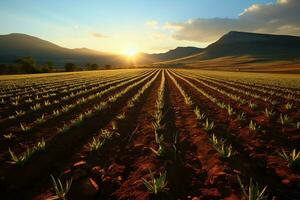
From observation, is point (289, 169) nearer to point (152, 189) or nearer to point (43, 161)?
point (152, 189)

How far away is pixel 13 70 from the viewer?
84.9 m

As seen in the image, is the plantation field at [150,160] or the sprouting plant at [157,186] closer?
the sprouting plant at [157,186]

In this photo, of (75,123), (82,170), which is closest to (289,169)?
(82,170)

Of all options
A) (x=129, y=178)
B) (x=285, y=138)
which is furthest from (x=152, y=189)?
(x=285, y=138)

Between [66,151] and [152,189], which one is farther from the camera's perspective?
[66,151]

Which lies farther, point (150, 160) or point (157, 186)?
point (150, 160)

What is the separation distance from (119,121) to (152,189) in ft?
18.4

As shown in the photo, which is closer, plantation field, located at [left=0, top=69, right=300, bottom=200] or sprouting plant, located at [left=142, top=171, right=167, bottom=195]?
sprouting plant, located at [left=142, top=171, right=167, bottom=195]

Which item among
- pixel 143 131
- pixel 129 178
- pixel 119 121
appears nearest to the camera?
pixel 129 178

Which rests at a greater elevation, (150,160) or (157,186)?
(157,186)

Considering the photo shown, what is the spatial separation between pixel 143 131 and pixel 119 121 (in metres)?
1.81

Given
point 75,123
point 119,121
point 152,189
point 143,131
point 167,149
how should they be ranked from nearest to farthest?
point 152,189 → point 167,149 → point 143,131 → point 75,123 → point 119,121

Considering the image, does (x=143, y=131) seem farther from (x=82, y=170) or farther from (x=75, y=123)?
(x=82, y=170)

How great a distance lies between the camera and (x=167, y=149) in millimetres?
6121
